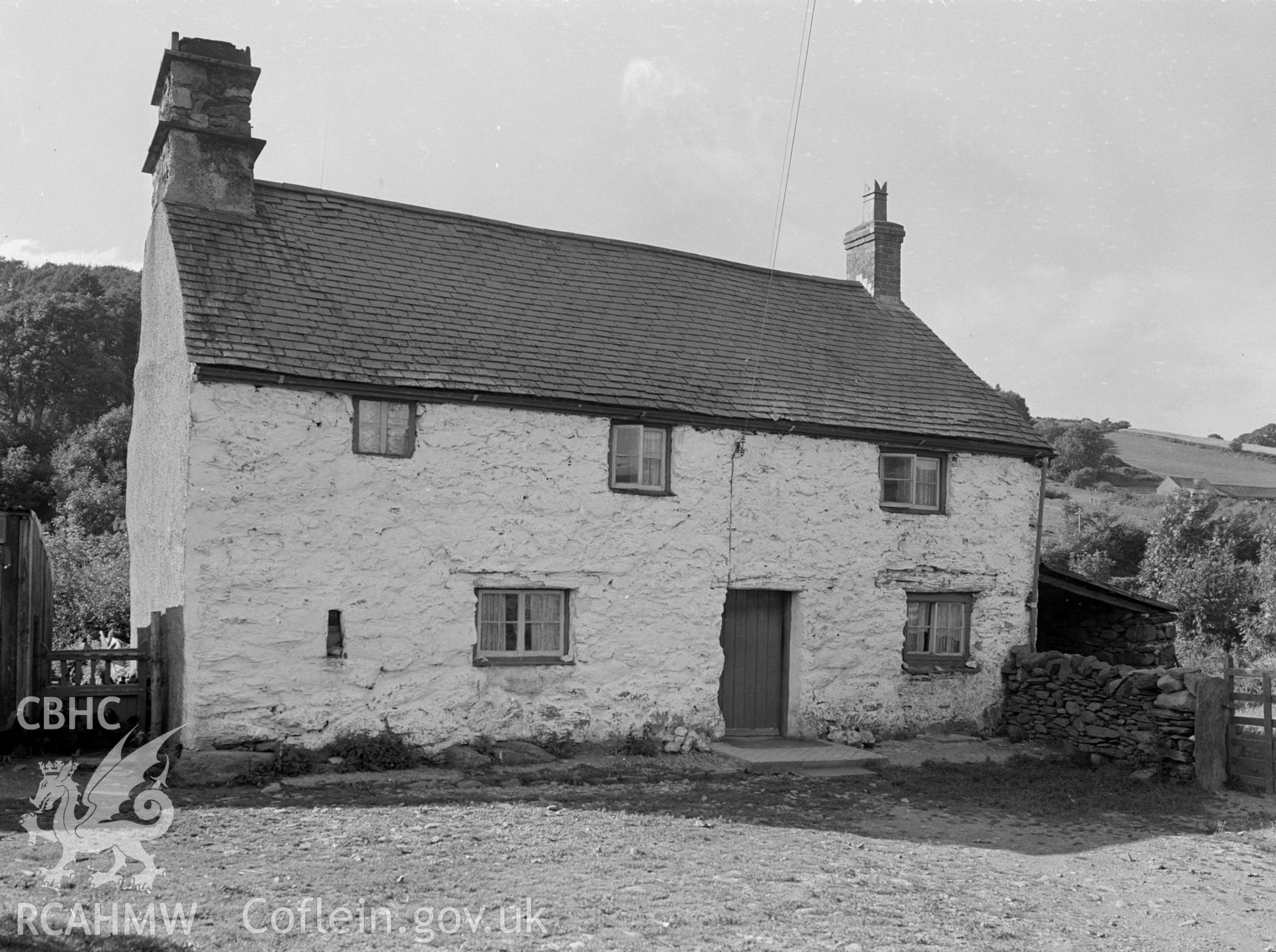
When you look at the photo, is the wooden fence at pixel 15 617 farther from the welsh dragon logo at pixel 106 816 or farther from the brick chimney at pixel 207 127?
the brick chimney at pixel 207 127

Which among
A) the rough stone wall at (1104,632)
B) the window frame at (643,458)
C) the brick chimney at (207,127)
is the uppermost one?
the brick chimney at (207,127)

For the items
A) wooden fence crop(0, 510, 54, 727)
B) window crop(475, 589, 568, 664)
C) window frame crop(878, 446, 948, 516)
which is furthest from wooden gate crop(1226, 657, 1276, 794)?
wooden fence crop(0, 510, 54, 727)

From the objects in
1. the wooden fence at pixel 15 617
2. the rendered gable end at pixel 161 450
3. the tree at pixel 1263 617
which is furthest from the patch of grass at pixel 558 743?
Result: the tree at pixel 1263 617

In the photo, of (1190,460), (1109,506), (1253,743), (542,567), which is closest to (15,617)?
(542,567)

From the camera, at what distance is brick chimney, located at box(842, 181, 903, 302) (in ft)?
65.3

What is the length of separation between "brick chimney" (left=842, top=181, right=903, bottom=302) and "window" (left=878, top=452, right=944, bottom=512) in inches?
175

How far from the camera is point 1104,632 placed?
58.3 ft

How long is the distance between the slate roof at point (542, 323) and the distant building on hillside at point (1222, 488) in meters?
49.7

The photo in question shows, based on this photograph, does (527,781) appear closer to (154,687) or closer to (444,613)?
(444,613)

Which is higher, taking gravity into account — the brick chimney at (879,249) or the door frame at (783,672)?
the brick chimney at (879,249)

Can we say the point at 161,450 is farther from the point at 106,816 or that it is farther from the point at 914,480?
the point at 914,480

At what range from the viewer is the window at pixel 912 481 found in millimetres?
16109

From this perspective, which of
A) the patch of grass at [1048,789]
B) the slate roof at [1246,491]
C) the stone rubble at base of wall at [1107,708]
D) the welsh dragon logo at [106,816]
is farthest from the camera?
the slate roof at [1246,491]

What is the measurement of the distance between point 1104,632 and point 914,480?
435 centimetres
